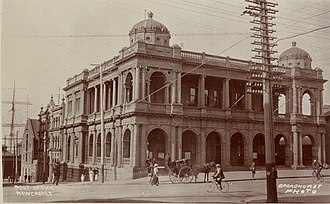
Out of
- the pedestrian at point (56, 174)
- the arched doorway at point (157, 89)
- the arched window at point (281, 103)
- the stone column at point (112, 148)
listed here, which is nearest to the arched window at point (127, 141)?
the stone column at point (112, 148)

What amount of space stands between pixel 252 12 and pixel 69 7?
3215mm

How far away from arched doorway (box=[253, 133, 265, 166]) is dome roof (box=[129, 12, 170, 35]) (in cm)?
270

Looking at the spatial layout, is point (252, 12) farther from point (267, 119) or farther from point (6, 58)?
point (6, 58)

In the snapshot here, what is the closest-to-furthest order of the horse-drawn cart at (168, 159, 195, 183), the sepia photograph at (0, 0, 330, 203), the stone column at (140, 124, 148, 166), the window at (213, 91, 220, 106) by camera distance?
the sepia photograph at (0, 0, 330, 203) → the horse-drawn cart at (168, 159, 195, 183) → the stone column at (140, 124, 148, 166) → the window at (213, 91, 220, 106)

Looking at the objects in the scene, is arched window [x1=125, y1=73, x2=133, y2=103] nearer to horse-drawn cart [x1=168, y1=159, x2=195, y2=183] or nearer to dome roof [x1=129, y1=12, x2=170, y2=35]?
dome roof [x1=129, y1=12, x2=170, y2=35]

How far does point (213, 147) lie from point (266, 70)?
2.19 metres

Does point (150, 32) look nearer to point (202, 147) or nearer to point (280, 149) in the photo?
point (202, 147)

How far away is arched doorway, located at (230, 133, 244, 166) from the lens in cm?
1045

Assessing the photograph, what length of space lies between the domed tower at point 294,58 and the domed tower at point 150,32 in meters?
2.17

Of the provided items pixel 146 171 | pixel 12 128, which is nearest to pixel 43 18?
pixel 12 128

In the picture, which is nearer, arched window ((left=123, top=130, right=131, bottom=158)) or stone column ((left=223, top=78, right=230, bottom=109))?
Answer: arched window ((left=123, top=130, right=131, bottom=158))

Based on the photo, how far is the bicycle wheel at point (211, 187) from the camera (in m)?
9.23

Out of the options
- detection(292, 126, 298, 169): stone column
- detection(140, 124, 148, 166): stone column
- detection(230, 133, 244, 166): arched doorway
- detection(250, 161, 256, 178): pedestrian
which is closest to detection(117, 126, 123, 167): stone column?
detection(140, 124, 148, 166): stone column

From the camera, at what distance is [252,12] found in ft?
30.0
